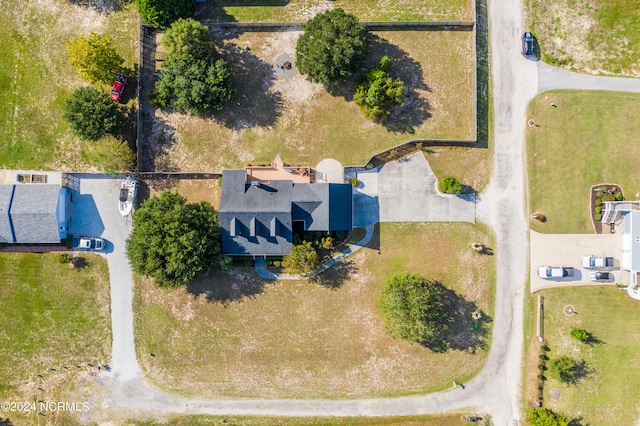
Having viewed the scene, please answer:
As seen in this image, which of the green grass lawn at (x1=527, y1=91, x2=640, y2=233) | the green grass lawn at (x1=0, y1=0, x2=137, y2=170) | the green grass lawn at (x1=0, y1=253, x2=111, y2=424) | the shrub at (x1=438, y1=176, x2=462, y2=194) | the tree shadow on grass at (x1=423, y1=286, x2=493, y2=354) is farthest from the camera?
the green grass lawn at (x1=0, y1=0, x2=137, y2=170)

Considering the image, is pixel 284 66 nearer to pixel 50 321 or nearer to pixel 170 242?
pixel 170 242

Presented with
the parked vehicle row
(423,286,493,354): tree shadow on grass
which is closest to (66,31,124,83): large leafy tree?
(423,286,493,354): tree shadow on grass

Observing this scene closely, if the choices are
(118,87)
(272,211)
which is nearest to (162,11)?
(118,87)

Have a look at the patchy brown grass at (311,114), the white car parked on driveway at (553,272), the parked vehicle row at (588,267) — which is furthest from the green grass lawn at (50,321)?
the parked vehicle row at (588,267)

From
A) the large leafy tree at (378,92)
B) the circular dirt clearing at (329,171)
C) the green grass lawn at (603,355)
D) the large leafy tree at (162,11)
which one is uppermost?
the large leafy tree at (162,11)

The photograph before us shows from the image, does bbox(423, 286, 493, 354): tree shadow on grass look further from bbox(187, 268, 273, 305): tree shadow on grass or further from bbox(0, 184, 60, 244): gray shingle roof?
bbox(0, 184, 60, 244): gray shingle roof

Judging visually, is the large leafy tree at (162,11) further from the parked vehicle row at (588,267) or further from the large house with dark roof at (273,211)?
the parked vehicle row at (588,267)
